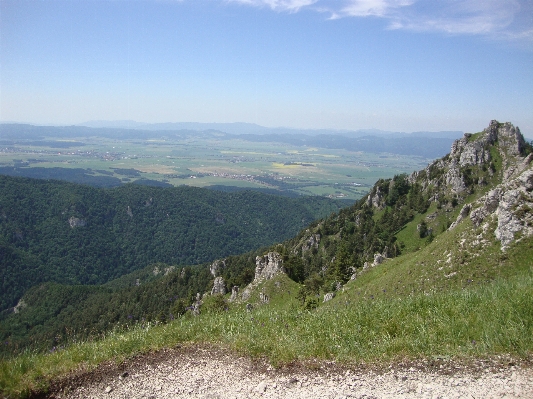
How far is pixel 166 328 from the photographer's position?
375 inches

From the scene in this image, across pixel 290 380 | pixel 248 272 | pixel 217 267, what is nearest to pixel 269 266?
pixel 248 272

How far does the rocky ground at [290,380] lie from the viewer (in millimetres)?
5981

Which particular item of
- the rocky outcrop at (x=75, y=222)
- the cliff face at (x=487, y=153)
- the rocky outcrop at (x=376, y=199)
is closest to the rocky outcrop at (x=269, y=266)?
the cliff face at (x=487, y=153)

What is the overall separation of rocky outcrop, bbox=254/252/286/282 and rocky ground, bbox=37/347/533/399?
126ft

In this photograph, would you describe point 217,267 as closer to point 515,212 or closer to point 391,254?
point 391,254

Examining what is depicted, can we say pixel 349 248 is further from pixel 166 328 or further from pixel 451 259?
pixel 166 328

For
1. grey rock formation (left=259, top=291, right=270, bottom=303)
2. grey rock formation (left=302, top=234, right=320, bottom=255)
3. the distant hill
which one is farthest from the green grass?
grey rock formation (left=302, top=234, right=320, bottom=255)

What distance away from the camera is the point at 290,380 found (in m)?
6.74

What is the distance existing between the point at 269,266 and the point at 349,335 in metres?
43.9

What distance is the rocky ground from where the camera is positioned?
5981mm

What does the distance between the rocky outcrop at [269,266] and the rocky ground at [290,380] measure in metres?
38.5

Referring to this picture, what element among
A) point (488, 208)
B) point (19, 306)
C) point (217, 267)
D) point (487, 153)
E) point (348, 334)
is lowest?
point (19, 306)

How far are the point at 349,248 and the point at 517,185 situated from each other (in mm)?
56327

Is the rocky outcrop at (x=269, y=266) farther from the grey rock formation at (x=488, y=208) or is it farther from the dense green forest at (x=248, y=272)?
the grey rock formation at (x=488, y=208)
